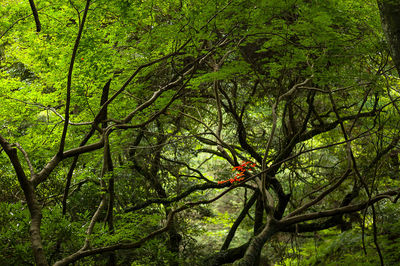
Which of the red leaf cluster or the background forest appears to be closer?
the background forest

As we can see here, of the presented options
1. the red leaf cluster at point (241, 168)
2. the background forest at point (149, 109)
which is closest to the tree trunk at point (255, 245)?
the background forest at point (149, 109)

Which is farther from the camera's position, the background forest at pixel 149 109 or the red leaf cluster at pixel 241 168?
the red leaf cluster at pixel 241 168

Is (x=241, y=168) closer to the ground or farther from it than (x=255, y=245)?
farther from it

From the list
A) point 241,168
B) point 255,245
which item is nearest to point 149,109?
point 241,168

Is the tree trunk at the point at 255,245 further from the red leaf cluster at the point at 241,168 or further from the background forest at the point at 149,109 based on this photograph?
the red leaf cluster at the point at 241,168

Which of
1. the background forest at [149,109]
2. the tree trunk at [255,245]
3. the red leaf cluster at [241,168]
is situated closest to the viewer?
the background forest at [149,109]

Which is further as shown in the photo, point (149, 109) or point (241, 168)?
point (149, 109)

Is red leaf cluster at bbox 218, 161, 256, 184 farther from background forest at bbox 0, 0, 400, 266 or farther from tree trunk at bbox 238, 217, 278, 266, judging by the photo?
tree trunk at bbox 238, 217, 278, 266

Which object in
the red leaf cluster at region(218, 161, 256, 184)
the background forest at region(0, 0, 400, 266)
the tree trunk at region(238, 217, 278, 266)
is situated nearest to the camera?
the background forest at region(0, 0, 400, 266)

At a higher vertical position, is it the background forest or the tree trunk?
the background forest

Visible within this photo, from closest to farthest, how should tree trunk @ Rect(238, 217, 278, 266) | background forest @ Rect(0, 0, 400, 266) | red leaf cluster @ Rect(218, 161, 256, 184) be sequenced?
background forest @ Rect(0, 0, 400, 266), tree trunk @ Rect(238, 217, 278, 266), red leaf cluster @ Rect(218, 161, 256, 184)

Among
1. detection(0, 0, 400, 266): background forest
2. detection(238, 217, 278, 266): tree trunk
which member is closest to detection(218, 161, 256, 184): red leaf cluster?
detection(0, 0, 400, 266): background forest

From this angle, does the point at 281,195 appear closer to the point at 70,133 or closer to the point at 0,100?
the point at 70,133

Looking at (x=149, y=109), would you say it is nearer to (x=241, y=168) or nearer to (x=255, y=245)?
(x=241, y=168)
